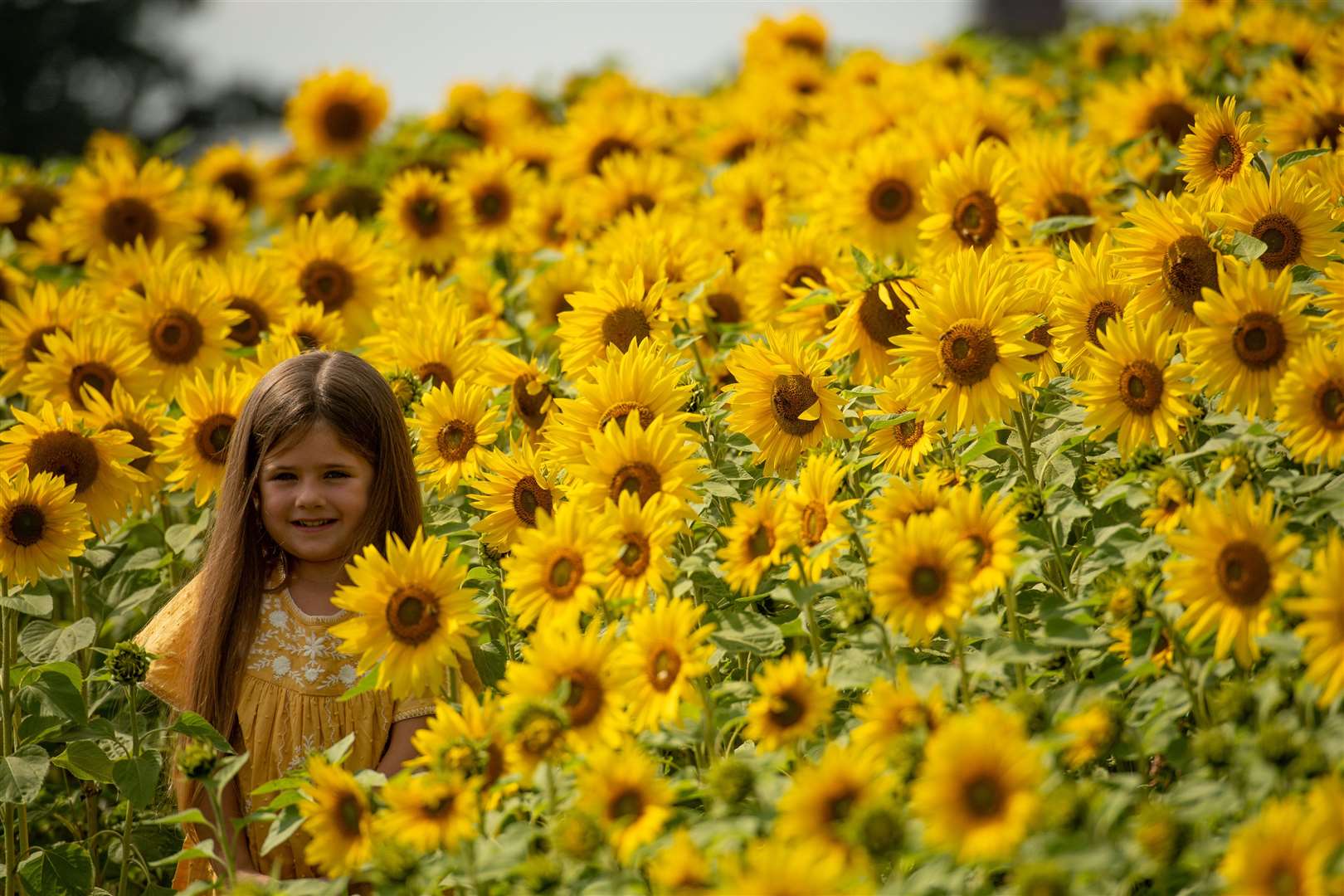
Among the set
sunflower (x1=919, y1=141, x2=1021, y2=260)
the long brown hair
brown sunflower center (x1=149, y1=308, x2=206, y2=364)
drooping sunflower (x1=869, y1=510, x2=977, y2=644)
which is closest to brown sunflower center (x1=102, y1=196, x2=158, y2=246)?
brown sunflower center (x1=149, y1=308, x2=206, y2=364)

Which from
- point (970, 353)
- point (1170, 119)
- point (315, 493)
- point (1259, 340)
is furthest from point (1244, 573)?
point (1170, 119)

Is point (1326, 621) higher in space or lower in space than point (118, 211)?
lower

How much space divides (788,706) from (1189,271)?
57.3 inches

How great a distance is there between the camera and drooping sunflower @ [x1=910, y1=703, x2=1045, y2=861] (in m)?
2.12

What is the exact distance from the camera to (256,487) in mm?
3648

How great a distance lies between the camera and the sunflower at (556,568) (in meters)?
2.77

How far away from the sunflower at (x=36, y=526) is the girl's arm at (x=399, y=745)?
922 millimetres

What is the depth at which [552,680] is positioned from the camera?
8.44ft

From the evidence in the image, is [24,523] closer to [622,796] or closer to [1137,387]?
[622,796]

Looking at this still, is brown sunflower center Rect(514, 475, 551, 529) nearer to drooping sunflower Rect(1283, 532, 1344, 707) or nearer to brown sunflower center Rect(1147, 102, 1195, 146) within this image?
drooping sunflower Rect(1283, 532, 1344, 707)

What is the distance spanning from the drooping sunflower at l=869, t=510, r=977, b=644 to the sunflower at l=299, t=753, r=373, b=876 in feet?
3.14

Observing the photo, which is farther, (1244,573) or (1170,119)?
(1170,119)

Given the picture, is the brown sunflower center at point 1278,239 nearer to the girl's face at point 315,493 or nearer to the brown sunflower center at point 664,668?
the brown sunflower center at point 664,668

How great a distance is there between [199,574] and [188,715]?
75cm
